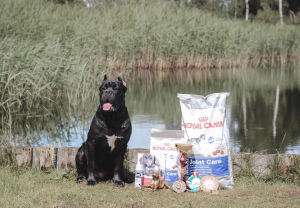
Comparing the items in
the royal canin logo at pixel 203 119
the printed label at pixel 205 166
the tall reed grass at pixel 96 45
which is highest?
the tall reed grass at pixel 96 45

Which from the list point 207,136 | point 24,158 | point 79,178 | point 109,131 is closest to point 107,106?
point 109,131

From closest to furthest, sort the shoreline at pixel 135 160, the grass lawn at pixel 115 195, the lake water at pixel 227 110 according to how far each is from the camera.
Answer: the grass lawn at pixel 115 195, the shoreline at pixel 135 160, the lake water at pixel 227 110

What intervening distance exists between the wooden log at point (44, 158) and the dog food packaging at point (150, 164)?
3.86 feet

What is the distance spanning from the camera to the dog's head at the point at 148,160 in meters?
5.45

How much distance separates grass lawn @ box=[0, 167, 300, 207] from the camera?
4.72m

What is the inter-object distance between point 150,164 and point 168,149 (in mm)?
287

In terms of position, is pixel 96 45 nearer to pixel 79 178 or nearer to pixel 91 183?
pixel 79 178

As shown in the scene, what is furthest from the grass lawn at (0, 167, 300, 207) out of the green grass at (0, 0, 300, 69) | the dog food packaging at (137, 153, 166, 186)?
the green grass at (0, 0, 300, 69)

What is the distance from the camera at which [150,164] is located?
214 inches

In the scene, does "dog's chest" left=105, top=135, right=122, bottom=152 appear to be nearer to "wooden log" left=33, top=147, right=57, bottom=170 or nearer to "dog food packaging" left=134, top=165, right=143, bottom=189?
"dog food packaging" left=134, top=165, right=143, bottom=189

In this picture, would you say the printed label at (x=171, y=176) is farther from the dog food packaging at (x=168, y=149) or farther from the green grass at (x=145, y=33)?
the green grass at (x=145, y=33)

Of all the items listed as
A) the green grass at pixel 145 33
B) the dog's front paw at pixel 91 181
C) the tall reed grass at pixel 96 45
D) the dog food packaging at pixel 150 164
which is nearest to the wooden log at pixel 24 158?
the dog's front paw at pixel 91 181

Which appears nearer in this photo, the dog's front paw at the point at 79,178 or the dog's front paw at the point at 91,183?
the dog's front paw at the point at 91,183

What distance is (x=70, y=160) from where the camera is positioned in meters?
6.14
